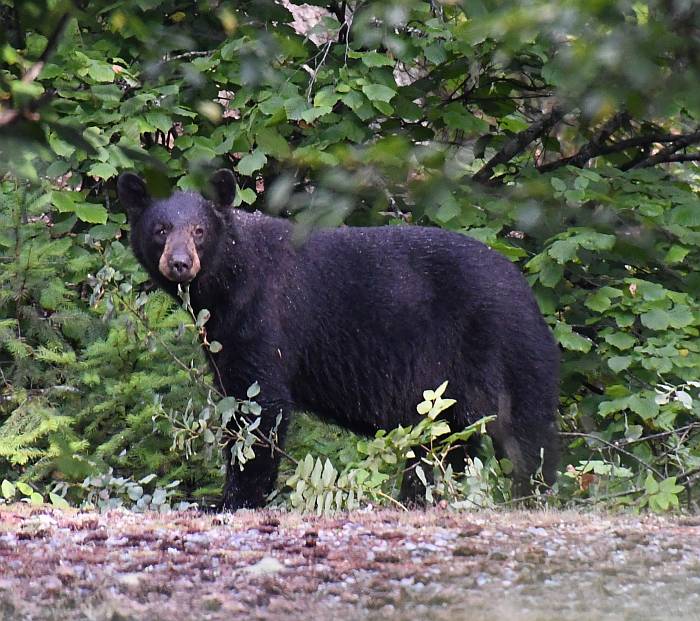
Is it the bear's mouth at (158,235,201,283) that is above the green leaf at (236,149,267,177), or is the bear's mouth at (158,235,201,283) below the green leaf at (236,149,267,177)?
below

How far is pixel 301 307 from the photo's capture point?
21.8ft

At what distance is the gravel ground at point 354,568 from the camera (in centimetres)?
299

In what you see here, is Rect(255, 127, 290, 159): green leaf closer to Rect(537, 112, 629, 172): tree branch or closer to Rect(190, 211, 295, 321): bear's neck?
Rect(190, 211, 295, 321): bear's neck

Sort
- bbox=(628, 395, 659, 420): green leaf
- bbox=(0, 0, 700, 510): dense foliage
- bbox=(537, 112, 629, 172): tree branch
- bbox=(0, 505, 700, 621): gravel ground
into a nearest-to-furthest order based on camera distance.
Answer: bbox=(0, 505, 700, 621): gravel ground, bbox=(628, 395, 659, 420): green leaf, bbox=(0, 0, 700, 510): dense foliage, bbox=(537, 112, 629, 172): tree branch

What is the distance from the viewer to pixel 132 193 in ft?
21.8

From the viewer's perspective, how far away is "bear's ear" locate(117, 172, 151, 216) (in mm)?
6625

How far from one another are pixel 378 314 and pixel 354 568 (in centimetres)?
336

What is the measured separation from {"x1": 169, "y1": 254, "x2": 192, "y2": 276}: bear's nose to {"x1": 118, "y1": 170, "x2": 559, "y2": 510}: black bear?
0.97 feet

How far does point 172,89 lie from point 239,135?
561 mm

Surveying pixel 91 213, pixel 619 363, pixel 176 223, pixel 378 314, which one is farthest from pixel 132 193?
pixel 619 363

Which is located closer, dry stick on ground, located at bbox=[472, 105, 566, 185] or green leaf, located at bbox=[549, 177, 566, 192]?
green leaf, located at bbox=[549, 177, 566, 192]

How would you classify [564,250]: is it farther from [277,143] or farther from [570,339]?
[277,143]

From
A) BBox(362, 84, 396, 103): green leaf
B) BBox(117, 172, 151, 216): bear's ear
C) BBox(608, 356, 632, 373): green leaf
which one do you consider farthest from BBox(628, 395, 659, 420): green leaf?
BBox(117, 172, 151, 216): bear's ear

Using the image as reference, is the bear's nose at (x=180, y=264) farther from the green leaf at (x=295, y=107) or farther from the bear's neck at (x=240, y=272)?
the green leaf at (x=295, y=107)
